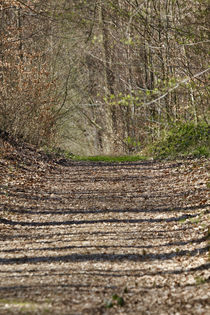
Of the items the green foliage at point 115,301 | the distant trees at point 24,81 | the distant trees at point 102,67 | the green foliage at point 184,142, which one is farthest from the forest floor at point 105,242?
the distant trees at point 24,81

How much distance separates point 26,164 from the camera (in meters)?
15.8

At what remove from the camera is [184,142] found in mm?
17203

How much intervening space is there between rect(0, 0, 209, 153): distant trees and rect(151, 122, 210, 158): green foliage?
0.47 meters

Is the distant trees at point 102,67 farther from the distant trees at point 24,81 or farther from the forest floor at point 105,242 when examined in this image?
the forest floor at point 105,242

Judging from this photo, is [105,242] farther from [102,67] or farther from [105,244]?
[102,67]

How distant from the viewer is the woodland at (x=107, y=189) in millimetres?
5598

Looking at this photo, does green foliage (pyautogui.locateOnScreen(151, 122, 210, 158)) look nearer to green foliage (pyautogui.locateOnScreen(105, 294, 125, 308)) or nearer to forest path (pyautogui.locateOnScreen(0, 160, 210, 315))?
forest path (pyautogui.locateOnScreen(0, 160, 210, 315))

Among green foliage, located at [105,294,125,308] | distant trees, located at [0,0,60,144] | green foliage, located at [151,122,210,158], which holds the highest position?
distant trees, located at [0,0,60,144]

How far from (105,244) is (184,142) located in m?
10.1

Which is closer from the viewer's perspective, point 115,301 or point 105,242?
point 115,301

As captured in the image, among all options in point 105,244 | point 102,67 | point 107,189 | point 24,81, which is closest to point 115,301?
point 105,244

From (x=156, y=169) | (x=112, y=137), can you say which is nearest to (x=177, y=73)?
(x=156, y=169)

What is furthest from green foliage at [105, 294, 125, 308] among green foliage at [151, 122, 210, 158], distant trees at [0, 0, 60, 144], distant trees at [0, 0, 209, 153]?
green foliage at [151, 122, 210, 158]

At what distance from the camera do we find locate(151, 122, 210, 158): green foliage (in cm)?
1596
